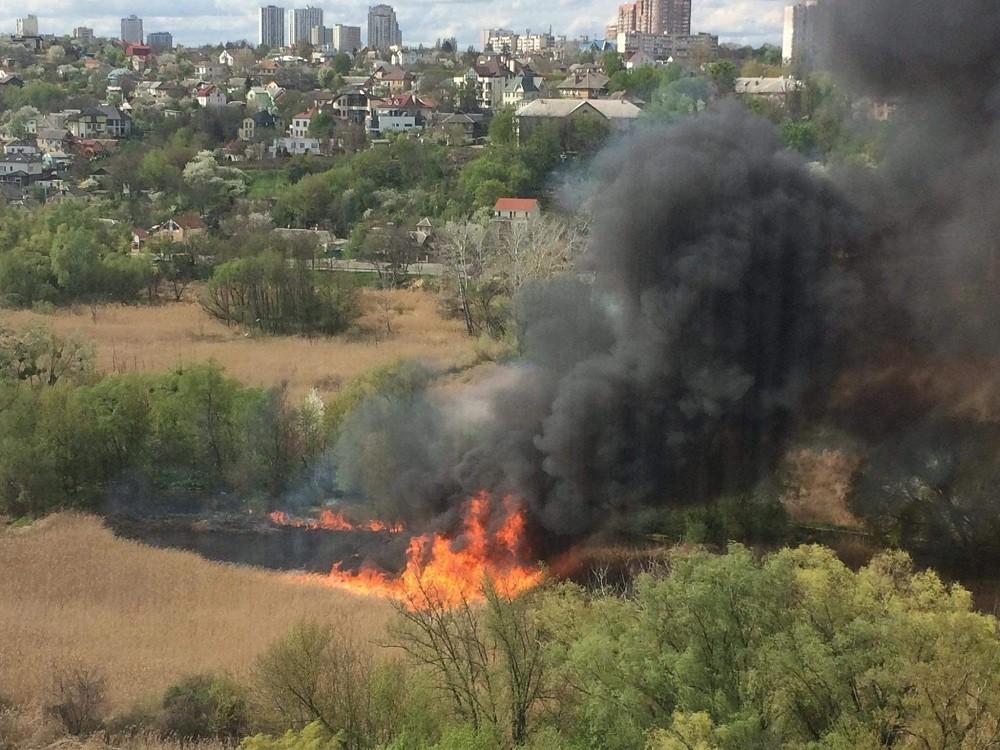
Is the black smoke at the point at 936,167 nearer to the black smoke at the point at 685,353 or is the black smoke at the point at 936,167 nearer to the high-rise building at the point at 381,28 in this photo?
the black smoke at the point at 685,353

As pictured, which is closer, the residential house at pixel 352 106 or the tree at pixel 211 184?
the tree at pixel 211 184

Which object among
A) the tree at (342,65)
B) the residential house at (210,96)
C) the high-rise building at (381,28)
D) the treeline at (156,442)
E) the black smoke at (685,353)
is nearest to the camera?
the black smoke at (685,353)

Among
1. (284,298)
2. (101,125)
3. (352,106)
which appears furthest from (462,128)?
(101,125)

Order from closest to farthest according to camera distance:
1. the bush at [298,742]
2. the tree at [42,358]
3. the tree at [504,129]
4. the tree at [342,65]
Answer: the bush at [298,742]
the tree at [42,358]
the tree at [504,129]
the tree at [342,65]

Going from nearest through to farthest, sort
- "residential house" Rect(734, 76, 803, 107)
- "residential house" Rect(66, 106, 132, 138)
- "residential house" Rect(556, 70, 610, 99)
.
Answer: "residential house" Rect(734, 76, 803, 107) < "residential house" Rect(556, 70, 610, 99) < "residential house" Rect(66, 106, 132, 138)

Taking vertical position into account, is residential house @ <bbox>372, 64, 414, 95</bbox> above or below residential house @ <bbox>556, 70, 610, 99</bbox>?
above

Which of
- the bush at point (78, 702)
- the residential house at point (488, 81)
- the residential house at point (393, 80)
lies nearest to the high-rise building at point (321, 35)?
the residential house at point (393, 80)

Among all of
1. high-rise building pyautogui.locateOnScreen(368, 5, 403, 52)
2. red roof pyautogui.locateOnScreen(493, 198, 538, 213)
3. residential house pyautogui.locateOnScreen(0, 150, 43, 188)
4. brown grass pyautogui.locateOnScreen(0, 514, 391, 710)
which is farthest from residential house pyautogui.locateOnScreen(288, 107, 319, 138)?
high-rise building pyautogui.locateOnScreen(368, 5, 403, 52)

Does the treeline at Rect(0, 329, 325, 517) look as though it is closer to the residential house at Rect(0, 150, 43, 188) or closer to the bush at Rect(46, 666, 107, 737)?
the bush at Rect(46, 666, 107, 737)
